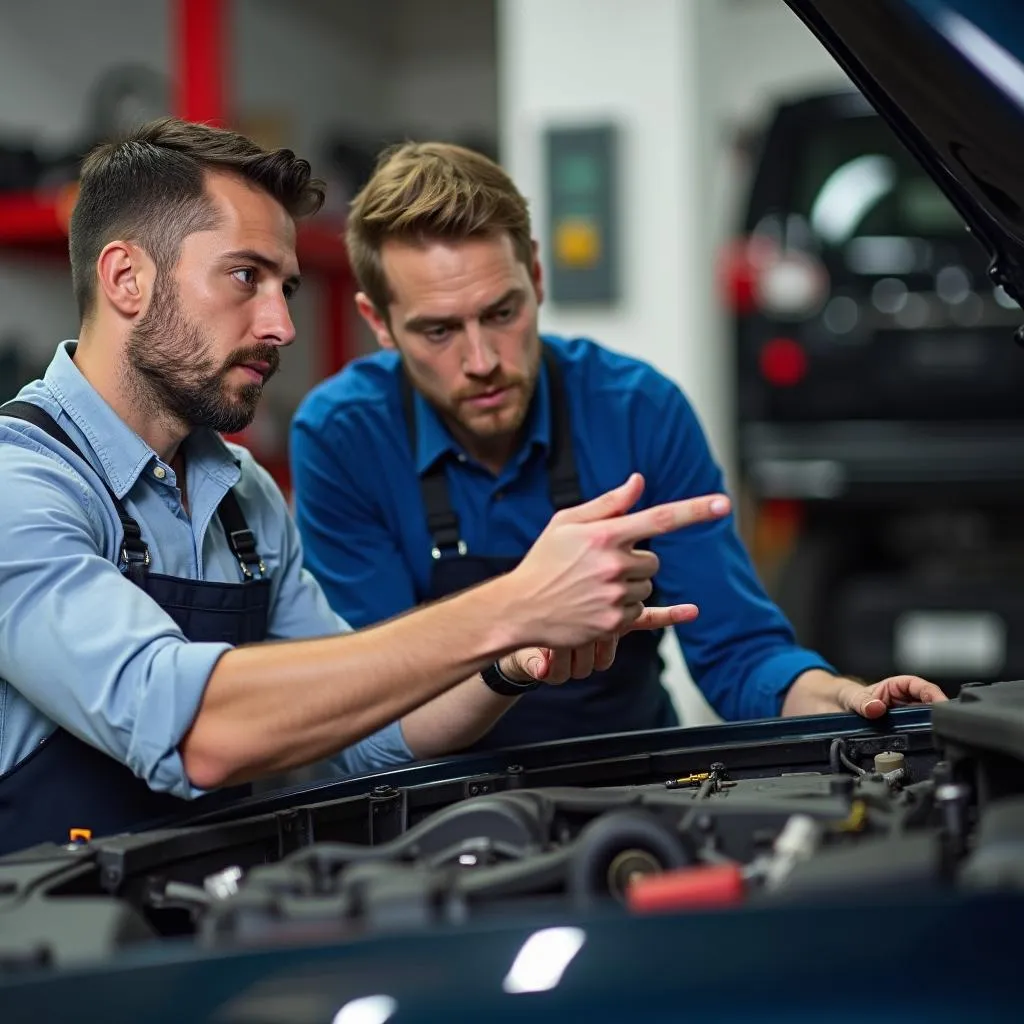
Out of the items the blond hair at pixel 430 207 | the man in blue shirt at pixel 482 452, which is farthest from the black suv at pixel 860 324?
the blond hair at pixel 430 207

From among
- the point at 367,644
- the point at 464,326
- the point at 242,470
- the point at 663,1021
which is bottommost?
the point at 663,1021

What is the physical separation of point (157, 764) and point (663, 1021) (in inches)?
24.4

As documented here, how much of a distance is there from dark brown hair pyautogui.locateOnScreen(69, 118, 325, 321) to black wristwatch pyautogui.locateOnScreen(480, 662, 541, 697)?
54cm

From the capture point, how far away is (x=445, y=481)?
2215mm

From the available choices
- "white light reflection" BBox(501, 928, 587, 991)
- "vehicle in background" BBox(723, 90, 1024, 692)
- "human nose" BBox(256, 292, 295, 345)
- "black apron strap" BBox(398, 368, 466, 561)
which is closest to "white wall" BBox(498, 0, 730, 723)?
"vehicle in background" BBox(723, 90, 1024, 692)

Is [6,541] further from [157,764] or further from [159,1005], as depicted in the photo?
[159,1005]

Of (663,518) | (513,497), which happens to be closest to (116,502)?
(663,518)

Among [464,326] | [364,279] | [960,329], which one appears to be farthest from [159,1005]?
[960,329]

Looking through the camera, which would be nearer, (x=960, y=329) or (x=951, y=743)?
(x=951, y=743)

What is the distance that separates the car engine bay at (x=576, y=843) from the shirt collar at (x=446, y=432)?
67cm

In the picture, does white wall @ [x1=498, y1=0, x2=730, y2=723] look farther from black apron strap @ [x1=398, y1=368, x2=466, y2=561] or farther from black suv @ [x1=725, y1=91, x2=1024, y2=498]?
black apron strap @ [x1=398, y1=368, x2=466, y2=561]

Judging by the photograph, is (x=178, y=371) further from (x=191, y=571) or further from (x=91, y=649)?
(x=91, y=649)

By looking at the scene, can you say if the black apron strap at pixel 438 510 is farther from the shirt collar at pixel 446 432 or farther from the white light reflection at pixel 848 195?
the white light reflection at pixel 848 195

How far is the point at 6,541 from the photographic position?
4.68 ft
